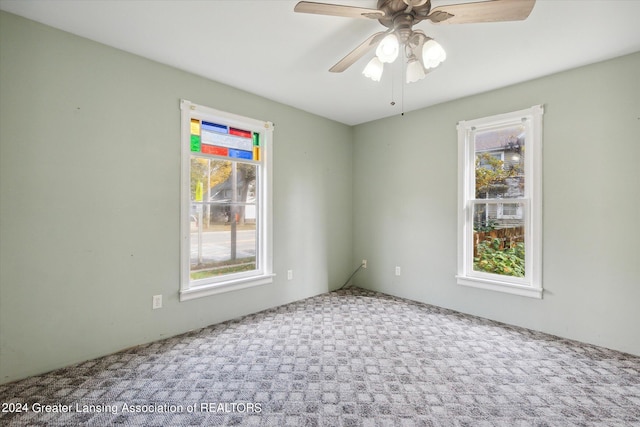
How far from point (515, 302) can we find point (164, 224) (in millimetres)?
3661

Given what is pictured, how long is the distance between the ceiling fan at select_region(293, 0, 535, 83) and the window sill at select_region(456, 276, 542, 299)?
2.46 m

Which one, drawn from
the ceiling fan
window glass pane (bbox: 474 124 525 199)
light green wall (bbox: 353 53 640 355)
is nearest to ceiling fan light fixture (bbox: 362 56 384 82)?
the ceiling fan

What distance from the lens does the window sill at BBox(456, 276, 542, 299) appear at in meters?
2.97

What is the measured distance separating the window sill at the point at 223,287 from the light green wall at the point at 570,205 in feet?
6.59

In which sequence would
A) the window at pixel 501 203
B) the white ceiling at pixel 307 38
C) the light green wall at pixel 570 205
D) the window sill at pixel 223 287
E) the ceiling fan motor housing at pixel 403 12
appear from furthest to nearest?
the window at pixel 501 203
the window sill at pixel 223 287
the light green wall at pixel 570 205
the white ceiling at pixel 307 38
the ceiling fan motor housing at pixel 403 12

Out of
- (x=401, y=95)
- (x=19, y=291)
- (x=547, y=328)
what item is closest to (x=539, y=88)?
(x=401, y=95)

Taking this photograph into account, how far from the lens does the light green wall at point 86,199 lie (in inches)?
80.4

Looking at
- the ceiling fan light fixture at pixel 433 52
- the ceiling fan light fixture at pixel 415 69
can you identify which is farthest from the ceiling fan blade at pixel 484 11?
the ceiling fan light fixture at pixel 415 69

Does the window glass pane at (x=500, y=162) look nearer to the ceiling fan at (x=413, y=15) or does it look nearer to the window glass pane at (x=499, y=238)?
the window glass pane at (x=499, y=238)

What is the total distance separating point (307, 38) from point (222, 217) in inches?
79.6

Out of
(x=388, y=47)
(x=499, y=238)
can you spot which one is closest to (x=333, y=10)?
(x=388, y=47)

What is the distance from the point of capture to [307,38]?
230 cm

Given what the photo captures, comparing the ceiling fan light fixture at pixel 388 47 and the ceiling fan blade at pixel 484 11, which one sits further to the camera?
the ceiling fan light fixture at pixel 388 47

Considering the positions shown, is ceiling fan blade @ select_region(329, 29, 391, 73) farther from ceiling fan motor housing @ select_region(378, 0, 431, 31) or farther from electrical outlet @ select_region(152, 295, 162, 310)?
electrical outlet @ select_region(152, 295, 162, 310)
